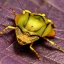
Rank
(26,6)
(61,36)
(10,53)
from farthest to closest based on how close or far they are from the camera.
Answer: (26,6) < (61,36) < (10,53)

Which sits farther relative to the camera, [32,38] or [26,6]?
[26,6]

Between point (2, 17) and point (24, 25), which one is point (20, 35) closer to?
point (24, 25)

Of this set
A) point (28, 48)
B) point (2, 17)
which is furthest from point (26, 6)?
point (28, 48)
